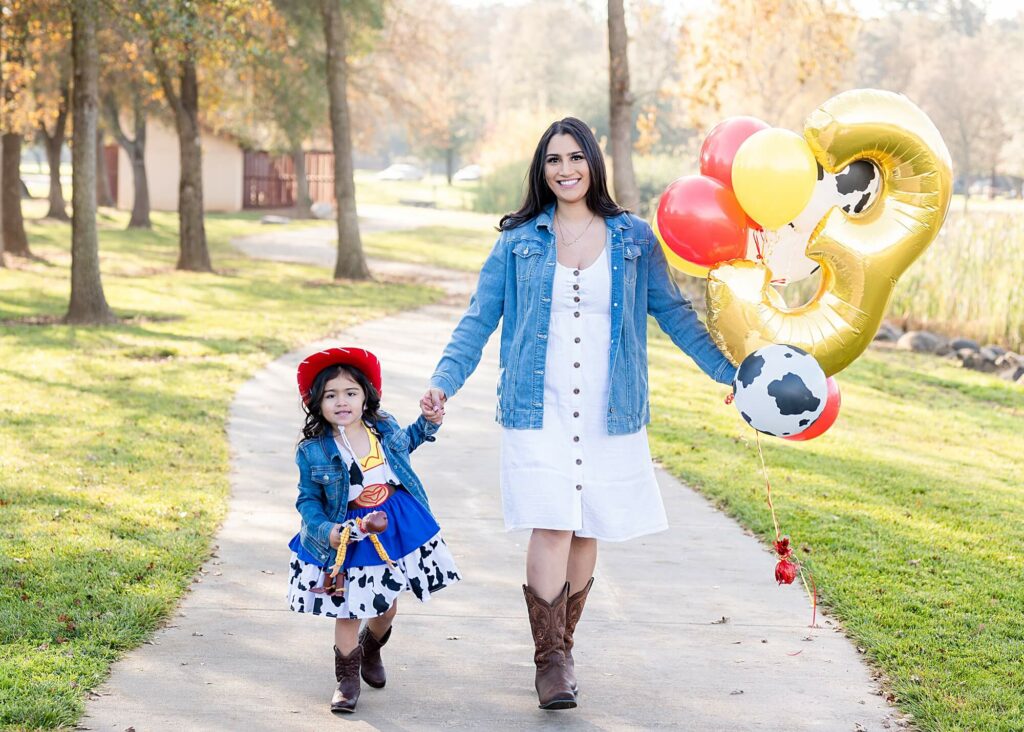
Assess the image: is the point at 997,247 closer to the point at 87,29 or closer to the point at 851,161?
the point at 87,29

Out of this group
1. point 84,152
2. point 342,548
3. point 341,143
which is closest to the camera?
point 342,548

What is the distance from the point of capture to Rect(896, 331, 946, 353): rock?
49.3ft

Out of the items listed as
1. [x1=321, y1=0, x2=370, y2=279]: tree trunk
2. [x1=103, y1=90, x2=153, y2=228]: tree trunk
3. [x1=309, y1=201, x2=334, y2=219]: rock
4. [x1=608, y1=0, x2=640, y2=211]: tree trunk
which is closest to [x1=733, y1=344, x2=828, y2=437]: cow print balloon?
[x1=608, y1=0, x2=640, y2=211]: tree trunk

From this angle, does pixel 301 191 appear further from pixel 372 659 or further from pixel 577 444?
pixel 577 444

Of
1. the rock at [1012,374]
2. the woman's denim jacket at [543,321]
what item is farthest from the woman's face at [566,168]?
the rock at [1012,374]

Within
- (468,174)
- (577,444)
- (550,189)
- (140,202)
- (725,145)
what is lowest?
(577,444)

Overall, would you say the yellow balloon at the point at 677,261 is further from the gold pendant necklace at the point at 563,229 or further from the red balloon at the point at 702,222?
the gold pendant necklace at the point at 563,229

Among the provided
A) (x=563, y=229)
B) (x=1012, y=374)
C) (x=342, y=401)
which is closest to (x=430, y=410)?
(x=342, y=401)

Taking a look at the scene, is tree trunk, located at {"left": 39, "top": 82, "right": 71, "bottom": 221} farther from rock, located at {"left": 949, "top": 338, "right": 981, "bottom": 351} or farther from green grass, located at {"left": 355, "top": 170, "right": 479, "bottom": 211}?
rock, located at {"left": 949, "top": 338, "right": 981, "bottom": 351}

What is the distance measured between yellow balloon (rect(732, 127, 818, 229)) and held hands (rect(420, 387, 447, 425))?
120 centimetres

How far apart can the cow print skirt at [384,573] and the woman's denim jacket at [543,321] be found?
426mm

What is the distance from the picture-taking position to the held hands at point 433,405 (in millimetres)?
3834

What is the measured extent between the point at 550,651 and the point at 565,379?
87 centimetres

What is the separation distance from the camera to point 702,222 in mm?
4027
